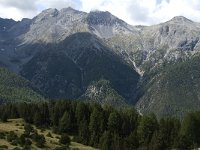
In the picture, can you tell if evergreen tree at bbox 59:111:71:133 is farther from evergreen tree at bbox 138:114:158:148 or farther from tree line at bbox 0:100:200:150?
evergreen tree at bbox 138:114:158:148

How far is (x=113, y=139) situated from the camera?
472 feet

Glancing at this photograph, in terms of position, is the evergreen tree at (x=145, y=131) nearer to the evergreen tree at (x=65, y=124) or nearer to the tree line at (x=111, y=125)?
the tree line at (x=111, y=125)

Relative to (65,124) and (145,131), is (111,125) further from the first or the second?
(65,124)

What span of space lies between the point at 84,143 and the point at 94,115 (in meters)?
16.3

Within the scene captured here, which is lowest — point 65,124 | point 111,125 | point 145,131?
point 145,131

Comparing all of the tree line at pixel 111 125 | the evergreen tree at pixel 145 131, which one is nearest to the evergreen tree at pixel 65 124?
the tree line at pixel 111 125

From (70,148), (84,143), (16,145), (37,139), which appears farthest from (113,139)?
(16,145)

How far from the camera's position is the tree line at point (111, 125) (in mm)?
148500

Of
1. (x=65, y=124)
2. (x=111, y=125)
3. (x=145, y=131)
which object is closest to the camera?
(x=145, y=131)

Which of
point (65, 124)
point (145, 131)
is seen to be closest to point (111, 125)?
point (145, 131)

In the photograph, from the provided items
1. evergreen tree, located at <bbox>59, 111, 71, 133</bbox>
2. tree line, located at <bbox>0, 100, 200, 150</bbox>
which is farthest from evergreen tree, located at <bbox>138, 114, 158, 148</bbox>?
evergreen tree, located at <bbox>59, 111, 71, 133</bbox>

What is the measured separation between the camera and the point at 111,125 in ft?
530

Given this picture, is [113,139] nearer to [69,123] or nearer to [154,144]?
[154,144]

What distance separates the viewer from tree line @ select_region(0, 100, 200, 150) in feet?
487
